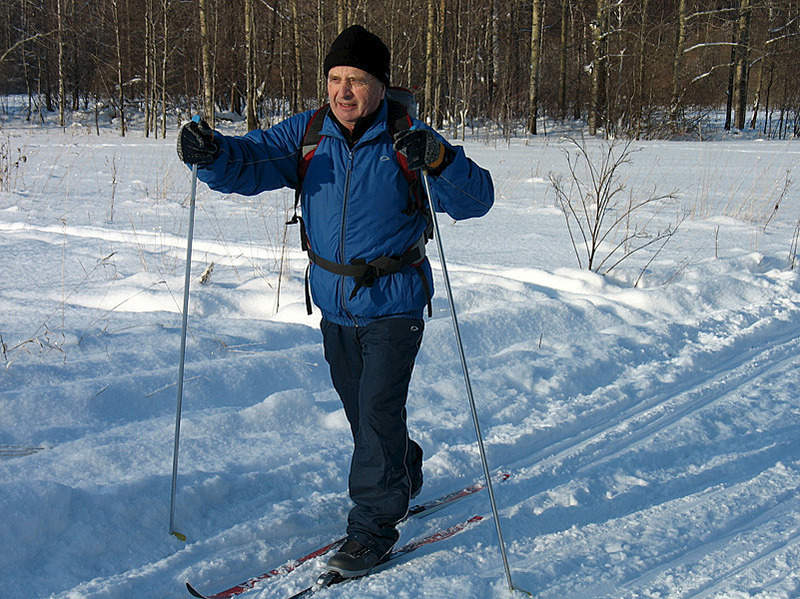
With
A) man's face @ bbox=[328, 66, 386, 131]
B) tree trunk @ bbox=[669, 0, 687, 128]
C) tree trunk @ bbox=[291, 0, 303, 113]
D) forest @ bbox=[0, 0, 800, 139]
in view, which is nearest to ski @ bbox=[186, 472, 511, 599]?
man's face @ bbox=[328, 66, 386, 131]

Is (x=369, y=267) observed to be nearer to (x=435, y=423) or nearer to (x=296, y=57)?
(x=435, y=423)

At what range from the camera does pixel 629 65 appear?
26.2m

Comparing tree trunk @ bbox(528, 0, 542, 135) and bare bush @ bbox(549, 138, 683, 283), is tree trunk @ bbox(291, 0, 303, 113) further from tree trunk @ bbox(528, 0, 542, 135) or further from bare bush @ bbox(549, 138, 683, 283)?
bare bush @ bbox(549, 138, 683, 283)

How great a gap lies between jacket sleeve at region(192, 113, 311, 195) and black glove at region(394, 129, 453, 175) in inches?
19.2

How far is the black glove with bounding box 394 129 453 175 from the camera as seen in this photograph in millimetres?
2209

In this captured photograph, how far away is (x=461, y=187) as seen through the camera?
2395 millimetres

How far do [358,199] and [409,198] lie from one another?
0.18m

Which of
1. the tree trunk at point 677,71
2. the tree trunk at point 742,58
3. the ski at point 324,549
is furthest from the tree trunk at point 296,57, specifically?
the ski at point 324,549

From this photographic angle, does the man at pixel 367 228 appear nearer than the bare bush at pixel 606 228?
Yes

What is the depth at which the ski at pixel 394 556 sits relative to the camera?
7.44 ft

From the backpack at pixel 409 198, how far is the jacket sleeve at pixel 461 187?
3.1 inches

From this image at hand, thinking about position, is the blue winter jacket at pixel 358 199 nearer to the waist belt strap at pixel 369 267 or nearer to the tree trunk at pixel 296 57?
the waist belt strap at pixel 369 267

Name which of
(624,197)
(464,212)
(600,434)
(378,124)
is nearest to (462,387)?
(600,434)

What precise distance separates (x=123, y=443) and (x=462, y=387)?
177cm
